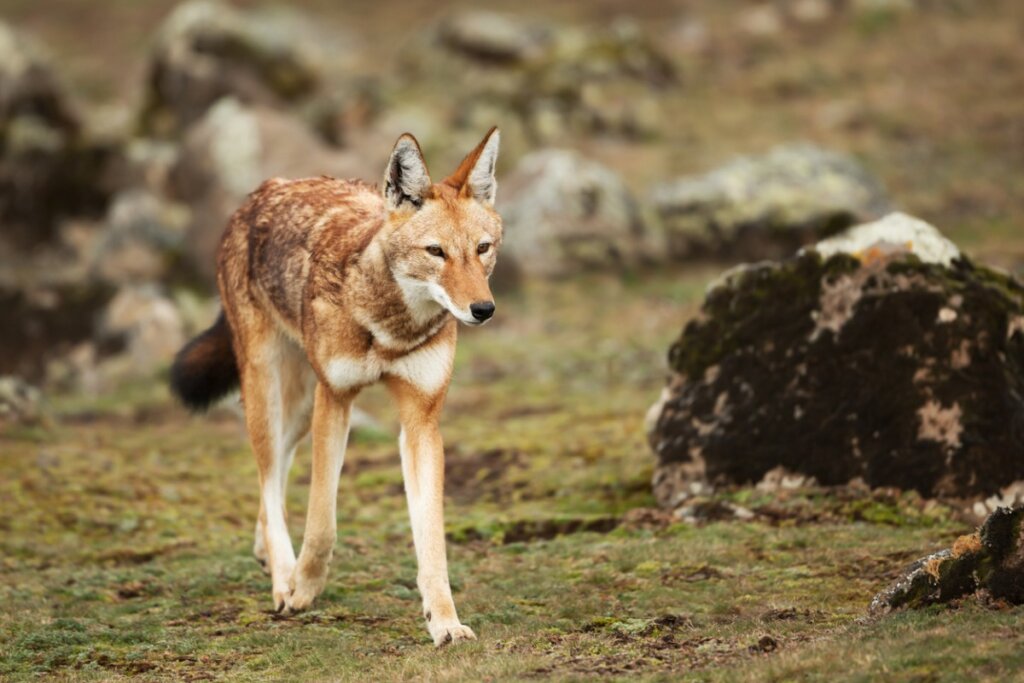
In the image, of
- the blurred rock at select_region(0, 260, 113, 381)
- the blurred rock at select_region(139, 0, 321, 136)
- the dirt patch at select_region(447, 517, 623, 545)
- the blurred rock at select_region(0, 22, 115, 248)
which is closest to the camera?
the dirt patch at select_region(447, 517, 623, 545)

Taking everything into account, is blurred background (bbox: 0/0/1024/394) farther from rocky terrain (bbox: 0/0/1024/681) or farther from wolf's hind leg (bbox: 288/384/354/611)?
wolf's hind leg (bbox: 288/384/354/611)

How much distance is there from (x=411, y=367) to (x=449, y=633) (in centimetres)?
156

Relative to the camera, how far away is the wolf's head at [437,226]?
7441mm

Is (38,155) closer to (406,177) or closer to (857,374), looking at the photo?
(857,374)

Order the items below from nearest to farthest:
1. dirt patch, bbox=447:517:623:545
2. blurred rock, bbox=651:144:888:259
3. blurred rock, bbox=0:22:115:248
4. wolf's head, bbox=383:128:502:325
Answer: wolf's head, bbox=383:128:502:325
dirt patch, bbox=447:517:623:545
blurred rock, bbox=651:144:888:259
blurred rock, bbox=0:22:115:248

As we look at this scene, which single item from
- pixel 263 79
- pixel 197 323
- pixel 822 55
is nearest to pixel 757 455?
pixel 197 323

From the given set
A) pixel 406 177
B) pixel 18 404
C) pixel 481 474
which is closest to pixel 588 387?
pixel 481 474

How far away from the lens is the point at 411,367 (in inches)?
308

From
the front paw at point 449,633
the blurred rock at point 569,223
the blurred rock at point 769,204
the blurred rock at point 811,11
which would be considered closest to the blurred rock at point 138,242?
the blurred rock at point 569,223

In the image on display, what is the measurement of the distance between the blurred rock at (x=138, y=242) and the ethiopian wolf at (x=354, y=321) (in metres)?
12.4

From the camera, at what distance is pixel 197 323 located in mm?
18625

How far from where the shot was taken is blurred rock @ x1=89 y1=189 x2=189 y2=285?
21.6 metres

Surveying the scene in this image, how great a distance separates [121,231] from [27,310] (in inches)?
140

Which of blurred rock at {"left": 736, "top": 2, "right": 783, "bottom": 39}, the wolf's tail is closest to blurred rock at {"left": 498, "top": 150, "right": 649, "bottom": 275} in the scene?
the wolf's tail
